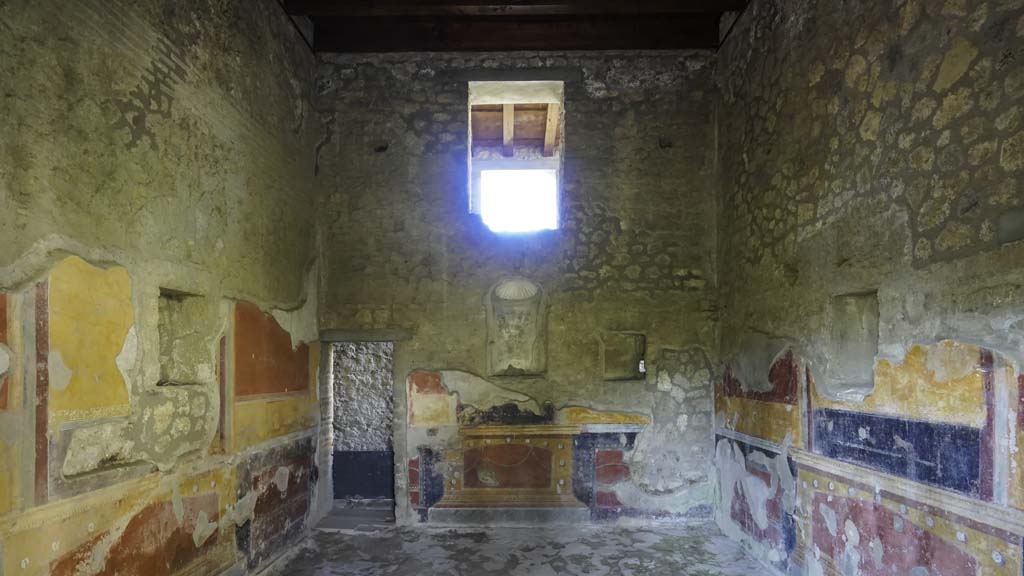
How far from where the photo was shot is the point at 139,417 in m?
2.77

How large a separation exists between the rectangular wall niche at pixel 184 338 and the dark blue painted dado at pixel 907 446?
3772mm

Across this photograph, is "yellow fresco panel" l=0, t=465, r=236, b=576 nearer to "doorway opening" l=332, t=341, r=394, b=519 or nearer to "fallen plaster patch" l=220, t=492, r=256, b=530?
"fallen plaster patch" l=220, t=492, r=256, b=530

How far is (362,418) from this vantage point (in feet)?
20.9

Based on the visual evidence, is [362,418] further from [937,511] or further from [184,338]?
[937,511]

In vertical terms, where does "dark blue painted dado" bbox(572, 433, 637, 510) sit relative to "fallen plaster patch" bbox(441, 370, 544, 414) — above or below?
below

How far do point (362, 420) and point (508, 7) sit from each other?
182 inches

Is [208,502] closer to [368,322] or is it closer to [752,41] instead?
[368,322]

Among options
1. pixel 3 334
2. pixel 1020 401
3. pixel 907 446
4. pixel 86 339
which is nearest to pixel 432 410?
pixel 86 339

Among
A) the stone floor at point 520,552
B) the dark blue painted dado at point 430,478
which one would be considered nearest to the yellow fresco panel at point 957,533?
the stone floor at point 520,552

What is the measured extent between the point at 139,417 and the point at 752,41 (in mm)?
4916

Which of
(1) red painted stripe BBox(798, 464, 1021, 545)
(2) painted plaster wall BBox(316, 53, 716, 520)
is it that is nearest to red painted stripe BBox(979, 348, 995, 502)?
(1) red painted stripe BBox(798, 464, 1021, 545)

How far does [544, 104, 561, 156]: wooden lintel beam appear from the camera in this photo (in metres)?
7.97

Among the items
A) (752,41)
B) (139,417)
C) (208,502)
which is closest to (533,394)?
(208,502)

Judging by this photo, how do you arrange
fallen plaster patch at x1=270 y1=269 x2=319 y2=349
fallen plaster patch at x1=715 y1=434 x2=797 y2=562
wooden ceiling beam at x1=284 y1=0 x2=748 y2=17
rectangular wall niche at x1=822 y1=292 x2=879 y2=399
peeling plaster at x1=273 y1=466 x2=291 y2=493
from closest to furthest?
rectangular wall niche at x1=822 y1=292 x2=879 y2=399 → fallen plaster patch at x1=715 y1=434 x2=797 y2=562 → peeling plaster at x1=273 y1=466 x2=291 y2=493 → fallen plaster patch at x1=270 y1=269 x2=319 y2=349 → wooden ceiling beam at x1=284 y1=0 x2=748 y2=17
